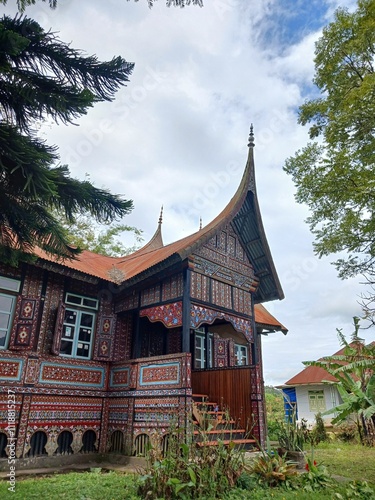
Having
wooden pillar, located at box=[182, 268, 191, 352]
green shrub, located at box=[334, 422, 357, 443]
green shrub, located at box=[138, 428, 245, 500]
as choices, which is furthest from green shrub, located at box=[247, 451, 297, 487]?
green shrub, located at box=[334, 422, 357, 443]

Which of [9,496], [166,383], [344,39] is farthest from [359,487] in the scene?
[344,39]

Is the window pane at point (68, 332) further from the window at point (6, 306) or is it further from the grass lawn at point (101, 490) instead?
the grass lawn at point (101, 490)

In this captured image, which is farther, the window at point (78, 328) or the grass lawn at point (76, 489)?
the window at point (78, 328)

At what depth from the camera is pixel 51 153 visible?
5.13 m

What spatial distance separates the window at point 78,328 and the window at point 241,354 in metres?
5.42

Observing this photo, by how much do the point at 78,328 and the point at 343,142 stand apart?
326 inches

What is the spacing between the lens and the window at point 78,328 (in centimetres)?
912

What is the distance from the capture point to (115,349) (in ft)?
32.3

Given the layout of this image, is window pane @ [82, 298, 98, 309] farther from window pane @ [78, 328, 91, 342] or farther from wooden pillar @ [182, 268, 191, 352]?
wooden pillar @ [182, 268, 191, 352]

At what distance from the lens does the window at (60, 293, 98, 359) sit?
9.12m

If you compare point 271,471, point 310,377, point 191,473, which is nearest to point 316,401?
point 310,377

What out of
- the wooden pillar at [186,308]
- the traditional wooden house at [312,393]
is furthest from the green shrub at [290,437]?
the traditional wooden house at [312,393]

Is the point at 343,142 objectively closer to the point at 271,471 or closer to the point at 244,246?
the point at 244,246

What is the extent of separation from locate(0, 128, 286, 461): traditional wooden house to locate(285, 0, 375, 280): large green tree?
1.81m
